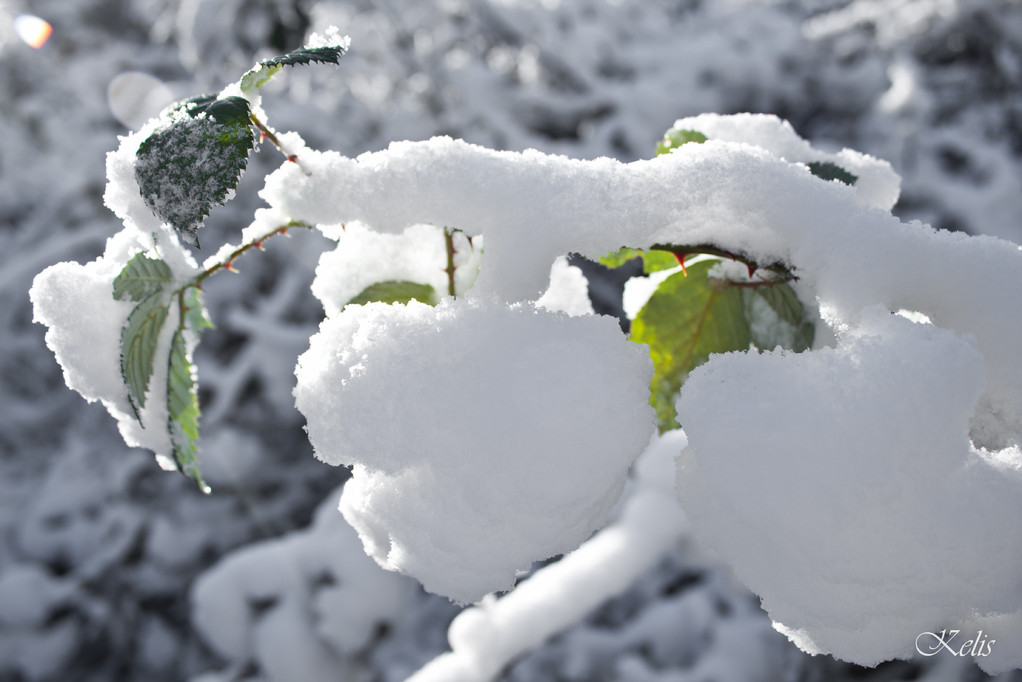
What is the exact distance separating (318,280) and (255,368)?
190 centimetres

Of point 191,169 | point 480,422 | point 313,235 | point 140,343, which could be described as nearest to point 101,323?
point 140,343

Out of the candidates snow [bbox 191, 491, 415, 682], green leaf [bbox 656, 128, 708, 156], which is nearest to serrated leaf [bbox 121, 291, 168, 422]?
green leaf [bbox 656, 128, 708, 156]

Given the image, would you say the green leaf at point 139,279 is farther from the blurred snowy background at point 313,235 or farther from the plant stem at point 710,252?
the blurred snowy background at point 313,235

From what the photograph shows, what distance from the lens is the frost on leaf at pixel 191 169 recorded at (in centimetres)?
40

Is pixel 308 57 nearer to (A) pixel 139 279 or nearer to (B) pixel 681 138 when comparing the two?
(A) pixel 139 279

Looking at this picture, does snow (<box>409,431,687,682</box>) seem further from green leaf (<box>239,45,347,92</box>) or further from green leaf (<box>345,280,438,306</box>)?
green leaf (<box>239,45,347,92</box>)

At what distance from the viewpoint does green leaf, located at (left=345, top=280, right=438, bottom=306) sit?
1.84ft

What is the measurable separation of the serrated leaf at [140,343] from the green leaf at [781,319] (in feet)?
1.76

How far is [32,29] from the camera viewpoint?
2.93 meters

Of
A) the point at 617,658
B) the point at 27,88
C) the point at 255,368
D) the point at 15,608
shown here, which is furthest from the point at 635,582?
the point at 27,88

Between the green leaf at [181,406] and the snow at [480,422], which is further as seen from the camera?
the green leaf at [181,406]

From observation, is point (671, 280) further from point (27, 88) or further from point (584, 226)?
point (27, 88)

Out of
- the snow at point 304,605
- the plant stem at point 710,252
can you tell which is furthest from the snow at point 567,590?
the plant stem at point 710,252

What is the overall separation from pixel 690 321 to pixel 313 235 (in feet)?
6.63
